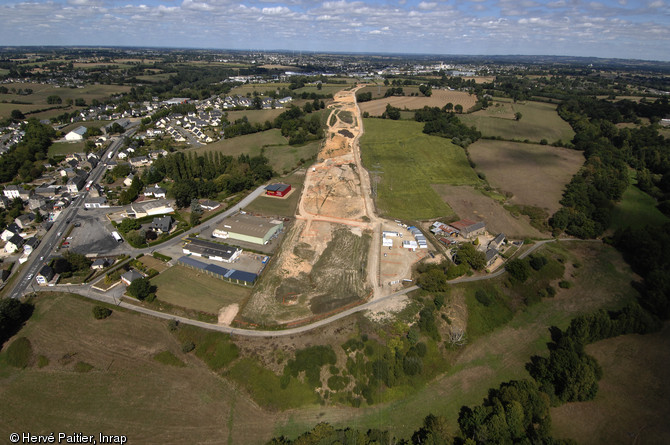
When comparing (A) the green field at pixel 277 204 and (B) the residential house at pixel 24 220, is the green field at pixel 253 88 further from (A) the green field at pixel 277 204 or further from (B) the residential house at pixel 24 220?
(B) the residential house at pixel 24 220

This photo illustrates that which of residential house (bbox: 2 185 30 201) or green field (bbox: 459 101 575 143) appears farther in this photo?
green field (bbox: 459 101 575 143)

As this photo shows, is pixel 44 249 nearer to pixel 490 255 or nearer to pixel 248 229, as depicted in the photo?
pixel 248 229

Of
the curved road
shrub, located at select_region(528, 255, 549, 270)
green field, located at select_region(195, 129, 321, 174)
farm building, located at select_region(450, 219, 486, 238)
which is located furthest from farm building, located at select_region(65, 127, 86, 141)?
shrub, located at select_region(528, 255, 549, 270)

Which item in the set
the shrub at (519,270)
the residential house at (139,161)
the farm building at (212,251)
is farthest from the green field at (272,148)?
the shrub at (519,270)

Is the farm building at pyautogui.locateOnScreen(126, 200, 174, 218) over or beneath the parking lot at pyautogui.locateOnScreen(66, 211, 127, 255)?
over

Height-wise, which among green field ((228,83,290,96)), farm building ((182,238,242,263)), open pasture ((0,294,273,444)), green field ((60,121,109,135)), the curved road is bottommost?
open pasture ((0,294,273,444))

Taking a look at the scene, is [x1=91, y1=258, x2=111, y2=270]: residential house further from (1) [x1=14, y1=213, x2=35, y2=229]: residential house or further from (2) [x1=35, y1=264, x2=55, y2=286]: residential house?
(1) [x1=14, y1=213, x2=35, y2=229]: residential house

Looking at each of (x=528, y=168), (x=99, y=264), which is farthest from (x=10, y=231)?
(x=528, y=168)
